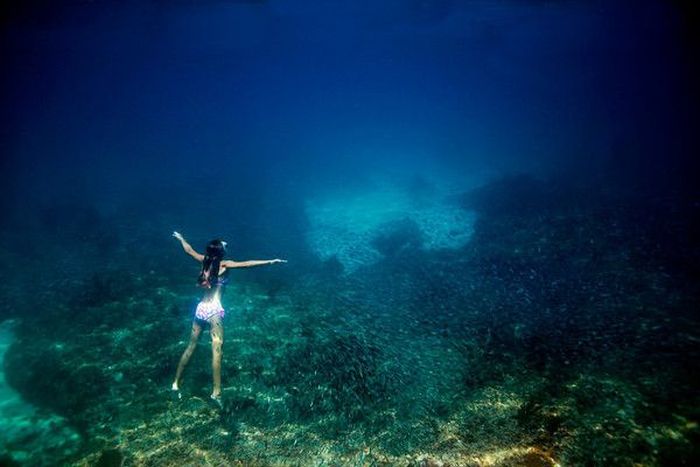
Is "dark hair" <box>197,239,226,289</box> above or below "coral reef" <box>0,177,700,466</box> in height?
above

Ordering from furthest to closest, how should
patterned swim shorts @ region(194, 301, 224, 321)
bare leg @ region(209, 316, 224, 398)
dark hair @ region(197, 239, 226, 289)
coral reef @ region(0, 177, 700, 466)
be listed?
patterned swim shorts @ region(194, 301, 224, 321), bare leg @ region(209, 316, 224, 398), dark hair @ region(197, 239, 226, 289), coral reef @ region(0, 177, 700, 466)

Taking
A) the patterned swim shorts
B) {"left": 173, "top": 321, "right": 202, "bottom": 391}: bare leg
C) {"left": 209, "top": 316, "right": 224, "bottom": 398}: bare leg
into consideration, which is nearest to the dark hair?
the patterned swim shorts

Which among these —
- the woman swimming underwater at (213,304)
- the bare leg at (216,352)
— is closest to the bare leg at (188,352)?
the woman swimming underwater at (213,304)

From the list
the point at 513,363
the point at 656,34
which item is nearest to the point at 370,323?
the point at 513,363

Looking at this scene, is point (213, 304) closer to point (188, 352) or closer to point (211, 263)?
point (211, 263)

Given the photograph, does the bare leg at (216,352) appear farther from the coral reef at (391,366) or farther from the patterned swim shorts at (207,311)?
the coral reef at (391,366)

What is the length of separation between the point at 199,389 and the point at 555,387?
8.11 meters

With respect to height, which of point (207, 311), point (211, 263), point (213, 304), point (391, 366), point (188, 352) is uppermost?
point (211, 263)

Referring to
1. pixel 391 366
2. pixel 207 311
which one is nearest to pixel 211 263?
pixel 207 311

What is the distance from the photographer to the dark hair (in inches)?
306

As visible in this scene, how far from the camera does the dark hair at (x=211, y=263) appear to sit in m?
7.78

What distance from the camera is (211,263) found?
786 centimetres

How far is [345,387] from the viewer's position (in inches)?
328

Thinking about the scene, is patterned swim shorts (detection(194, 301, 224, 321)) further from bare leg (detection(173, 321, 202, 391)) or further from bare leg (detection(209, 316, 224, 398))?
bare leg (detection(173, 321, 202, 391))
